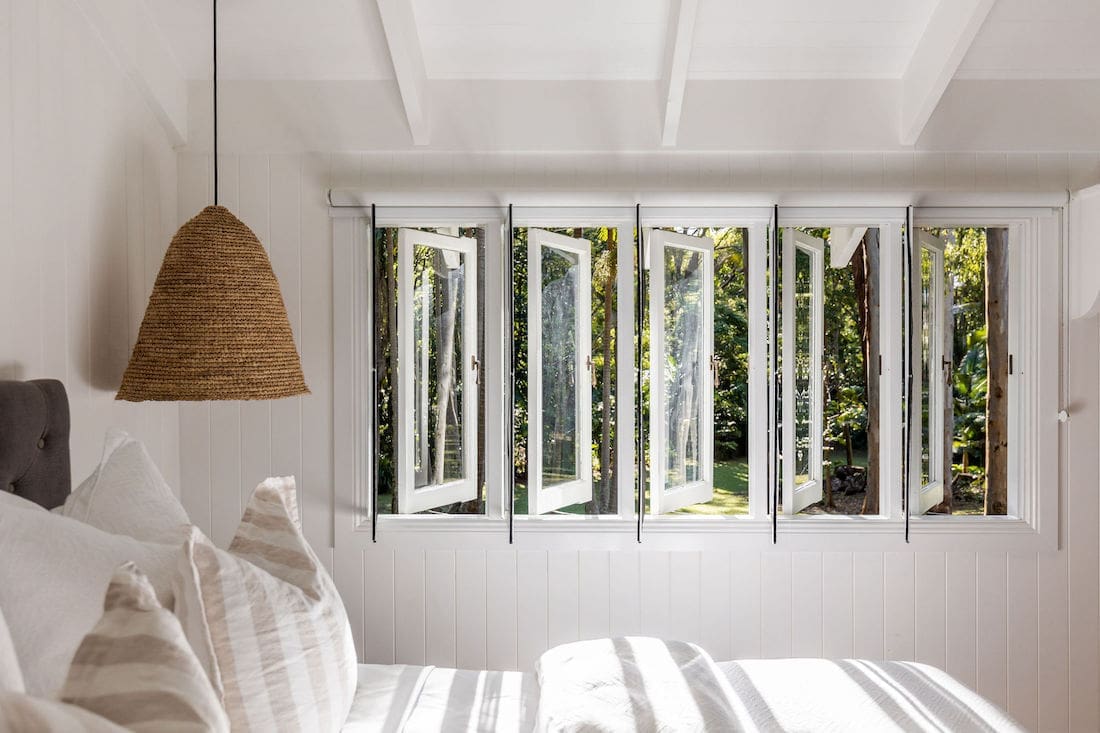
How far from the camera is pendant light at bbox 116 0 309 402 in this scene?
5.97 ft

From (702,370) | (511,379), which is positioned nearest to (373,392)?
(511,379)

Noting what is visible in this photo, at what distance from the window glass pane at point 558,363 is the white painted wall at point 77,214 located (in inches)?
49.6

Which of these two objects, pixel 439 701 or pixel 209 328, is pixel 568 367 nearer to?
pixel 209 328

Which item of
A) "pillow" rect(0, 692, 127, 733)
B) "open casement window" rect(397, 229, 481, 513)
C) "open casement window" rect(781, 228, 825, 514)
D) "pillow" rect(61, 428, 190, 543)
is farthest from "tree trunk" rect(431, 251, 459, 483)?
"pillow" rect(0, 692, 127, 733)

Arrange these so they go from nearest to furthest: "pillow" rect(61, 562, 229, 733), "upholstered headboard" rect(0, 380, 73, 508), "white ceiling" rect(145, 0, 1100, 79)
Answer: "pillow" rect(61, 562, 229, 733)
"upholstered headboard" rect(0, 380, 73, 508)
"white ceiling" rect(145, 0, 1100, 79)

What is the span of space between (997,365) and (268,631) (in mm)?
2557

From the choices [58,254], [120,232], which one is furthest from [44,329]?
[120,232]

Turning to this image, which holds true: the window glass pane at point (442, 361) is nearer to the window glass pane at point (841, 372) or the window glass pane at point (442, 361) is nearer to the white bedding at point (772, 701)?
the white bedding at point (772, 701)

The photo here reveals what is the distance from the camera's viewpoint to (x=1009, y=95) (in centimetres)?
244

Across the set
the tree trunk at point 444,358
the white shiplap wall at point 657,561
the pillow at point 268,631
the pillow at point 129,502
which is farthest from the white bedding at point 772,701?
the tree trunk at point 444,358

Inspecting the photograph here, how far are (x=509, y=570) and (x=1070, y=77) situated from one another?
248 cm

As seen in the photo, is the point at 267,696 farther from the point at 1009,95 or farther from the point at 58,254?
the point at 1009,95

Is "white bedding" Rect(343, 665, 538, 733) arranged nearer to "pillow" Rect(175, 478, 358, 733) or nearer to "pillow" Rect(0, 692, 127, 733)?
"pillow" Rect(175, 478, 358, 733)

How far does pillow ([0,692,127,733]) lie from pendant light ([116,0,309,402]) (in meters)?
1.31
